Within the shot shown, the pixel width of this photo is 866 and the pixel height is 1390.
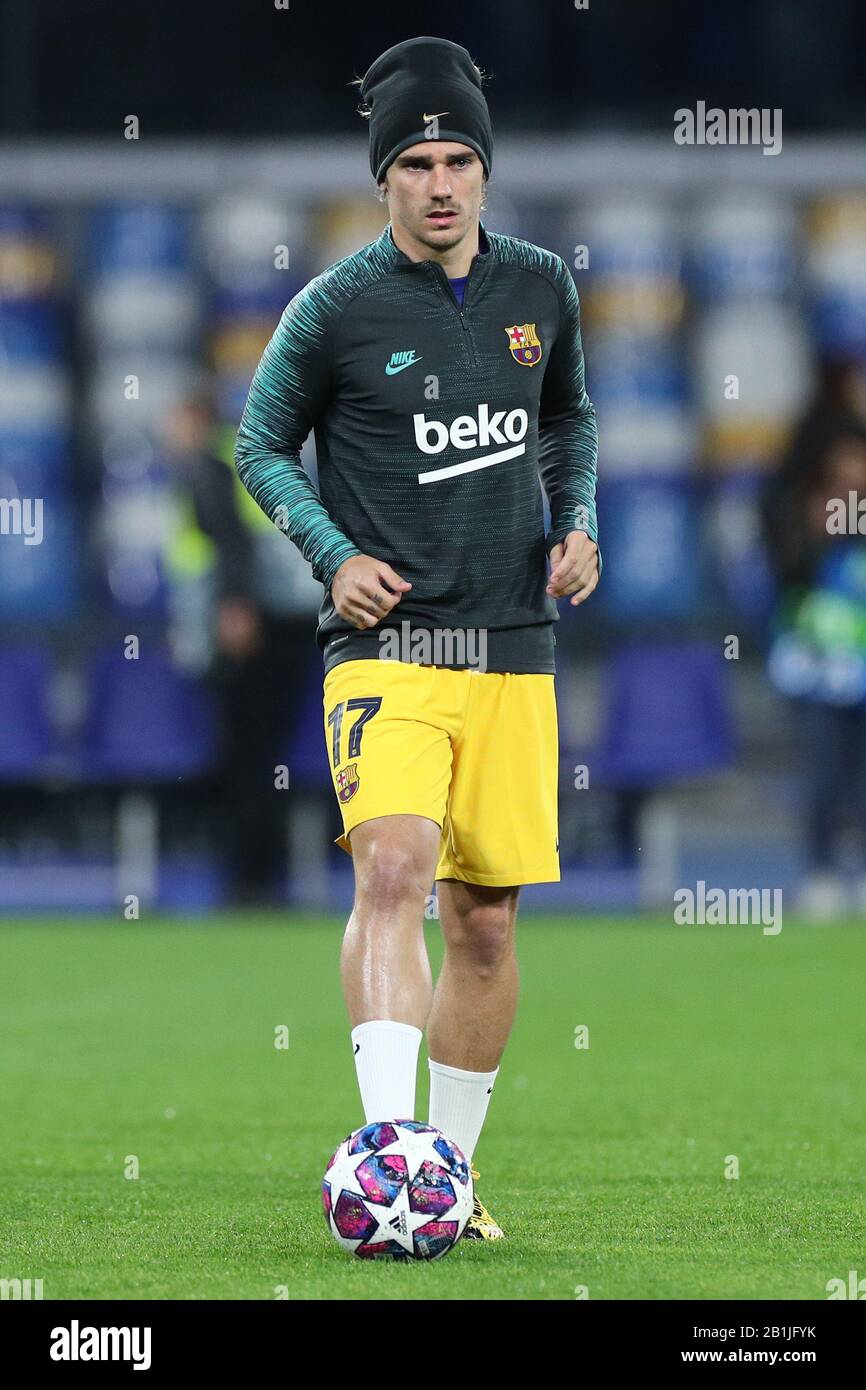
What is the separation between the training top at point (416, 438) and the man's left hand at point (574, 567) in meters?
0.06

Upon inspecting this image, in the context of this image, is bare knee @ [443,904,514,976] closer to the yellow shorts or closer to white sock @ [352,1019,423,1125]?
the yellow shorts

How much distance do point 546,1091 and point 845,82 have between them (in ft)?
36.1

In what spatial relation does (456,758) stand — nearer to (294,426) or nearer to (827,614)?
(294,426)

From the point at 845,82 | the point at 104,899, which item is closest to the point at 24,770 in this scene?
the point at 104,899

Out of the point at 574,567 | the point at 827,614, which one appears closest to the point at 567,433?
the point at 574,567

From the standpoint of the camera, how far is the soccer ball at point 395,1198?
12.9 feet

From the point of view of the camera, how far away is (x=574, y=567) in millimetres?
4465

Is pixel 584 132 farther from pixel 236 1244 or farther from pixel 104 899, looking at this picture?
pixel 236 1244

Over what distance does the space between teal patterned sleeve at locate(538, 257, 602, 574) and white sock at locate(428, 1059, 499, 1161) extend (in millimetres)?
1037

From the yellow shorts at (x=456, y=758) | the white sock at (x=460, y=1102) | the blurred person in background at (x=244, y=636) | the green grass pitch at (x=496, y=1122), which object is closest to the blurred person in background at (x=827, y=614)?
the green grass pitch at (x=496, y=1122)

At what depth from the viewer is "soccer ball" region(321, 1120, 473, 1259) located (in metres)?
3.94

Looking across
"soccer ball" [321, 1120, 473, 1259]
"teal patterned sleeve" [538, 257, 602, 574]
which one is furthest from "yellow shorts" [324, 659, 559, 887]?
"soccer ball" [321, 1120, 473, 1259]

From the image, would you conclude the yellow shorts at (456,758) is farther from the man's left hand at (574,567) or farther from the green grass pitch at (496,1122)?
the green grass pitch at (496,1122)

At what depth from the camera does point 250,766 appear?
12.5 meters
